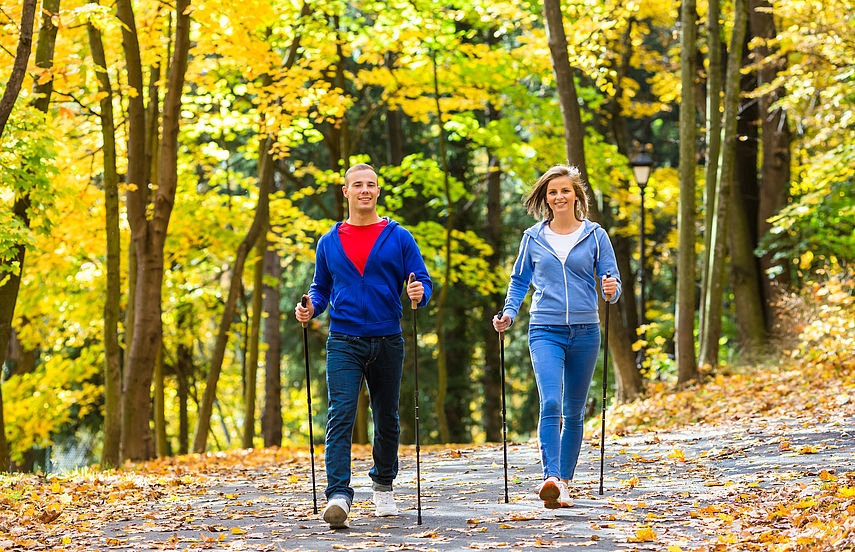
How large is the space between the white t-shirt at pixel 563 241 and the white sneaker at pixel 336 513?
210cm

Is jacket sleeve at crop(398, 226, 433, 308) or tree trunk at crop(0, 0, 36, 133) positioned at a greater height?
tree trunk at crop(0, 0, 36, 133)

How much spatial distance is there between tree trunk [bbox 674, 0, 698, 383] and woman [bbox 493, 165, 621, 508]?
789cm

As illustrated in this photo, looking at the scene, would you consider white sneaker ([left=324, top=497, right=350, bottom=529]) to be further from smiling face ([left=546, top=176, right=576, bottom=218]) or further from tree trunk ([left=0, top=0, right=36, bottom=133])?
tree trunk ([left=0, top=0, right=36, bottom=133])

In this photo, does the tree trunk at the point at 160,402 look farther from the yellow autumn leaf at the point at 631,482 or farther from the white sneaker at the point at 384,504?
the white sneaker at the point at 384,504

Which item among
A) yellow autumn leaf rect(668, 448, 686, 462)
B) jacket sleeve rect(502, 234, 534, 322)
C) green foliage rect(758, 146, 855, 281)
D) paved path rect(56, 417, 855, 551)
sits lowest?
paved path rect(56, 417, 855, 551)

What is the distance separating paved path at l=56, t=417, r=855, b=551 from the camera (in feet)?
19.0

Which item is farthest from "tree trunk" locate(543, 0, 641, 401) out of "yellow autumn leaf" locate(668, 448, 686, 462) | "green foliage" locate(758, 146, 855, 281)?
"yellow autumn leaf" locate(668, 448, 686, 462)

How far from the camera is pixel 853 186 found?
15570 mm

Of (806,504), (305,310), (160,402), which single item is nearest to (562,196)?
(305,310)

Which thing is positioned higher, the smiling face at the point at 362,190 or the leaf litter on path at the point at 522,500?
the smiling face at the point at 362,190

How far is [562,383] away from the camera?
6770 millimetres

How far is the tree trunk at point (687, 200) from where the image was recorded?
14.3 m

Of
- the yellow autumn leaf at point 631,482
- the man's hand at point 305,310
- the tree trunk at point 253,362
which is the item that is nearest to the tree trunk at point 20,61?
the man's hand at point 305,310

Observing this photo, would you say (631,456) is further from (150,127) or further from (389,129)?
(389,129)
